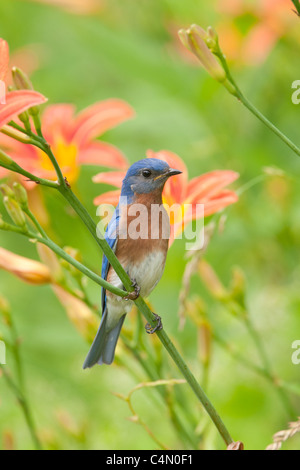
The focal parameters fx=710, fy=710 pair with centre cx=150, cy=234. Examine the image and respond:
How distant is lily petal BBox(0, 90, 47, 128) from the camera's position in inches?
35.3

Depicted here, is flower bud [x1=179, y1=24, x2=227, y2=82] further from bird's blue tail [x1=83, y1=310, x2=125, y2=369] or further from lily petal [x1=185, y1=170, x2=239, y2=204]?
bird's blue tail [x1=83, y1=310, x2=125, y2=369]

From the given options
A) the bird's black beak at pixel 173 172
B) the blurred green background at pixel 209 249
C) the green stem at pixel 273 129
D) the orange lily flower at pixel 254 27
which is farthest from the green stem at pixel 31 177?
the orange lily flower at pixel 254 27

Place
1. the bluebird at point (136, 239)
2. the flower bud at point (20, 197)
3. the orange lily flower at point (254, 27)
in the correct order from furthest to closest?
the orange lily flower at point (254, 27) → the bluebird at point (136, 239) → the flower bud at point (20, 197)

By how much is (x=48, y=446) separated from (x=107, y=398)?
0.79m

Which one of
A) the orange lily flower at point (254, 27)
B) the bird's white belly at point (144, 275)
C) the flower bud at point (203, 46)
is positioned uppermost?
the orange lily flower at point (254, 27)

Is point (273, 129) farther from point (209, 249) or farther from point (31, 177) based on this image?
point (209, 249)

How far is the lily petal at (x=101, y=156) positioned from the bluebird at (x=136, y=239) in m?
0.15

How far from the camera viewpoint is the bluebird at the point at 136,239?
1.28 m

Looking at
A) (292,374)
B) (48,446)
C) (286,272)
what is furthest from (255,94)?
(48,446)

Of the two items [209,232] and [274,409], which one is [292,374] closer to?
[274,409]

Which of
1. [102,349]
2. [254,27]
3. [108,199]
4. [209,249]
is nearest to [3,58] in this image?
[108,199]

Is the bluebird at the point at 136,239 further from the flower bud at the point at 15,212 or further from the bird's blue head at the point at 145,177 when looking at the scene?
the flower bud at the point at 15,212

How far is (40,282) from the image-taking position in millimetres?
1335

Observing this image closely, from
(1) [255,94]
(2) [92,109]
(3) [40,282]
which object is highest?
(1) [255,94]
